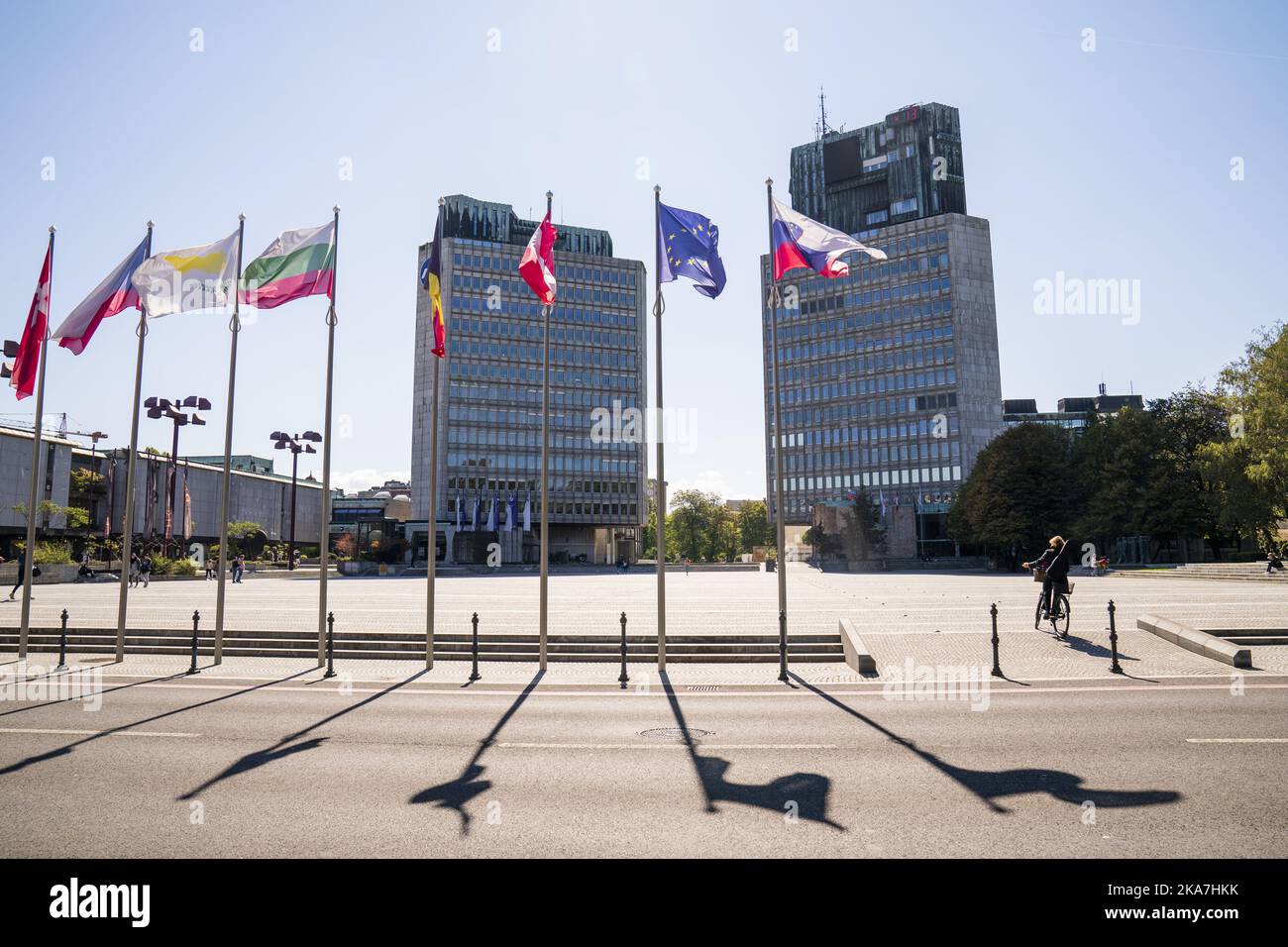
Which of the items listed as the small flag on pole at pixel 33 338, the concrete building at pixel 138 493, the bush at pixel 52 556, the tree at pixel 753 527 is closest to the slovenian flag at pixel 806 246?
the small flag on pole at pixel 33 338

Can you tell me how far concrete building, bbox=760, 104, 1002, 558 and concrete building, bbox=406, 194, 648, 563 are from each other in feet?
82.1

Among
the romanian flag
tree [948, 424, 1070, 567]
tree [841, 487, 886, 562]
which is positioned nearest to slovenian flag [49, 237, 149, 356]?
the romanian flag

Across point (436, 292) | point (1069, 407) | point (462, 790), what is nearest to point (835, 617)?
point (436, 292)

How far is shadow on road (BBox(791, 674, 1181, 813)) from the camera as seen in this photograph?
7.43 metres

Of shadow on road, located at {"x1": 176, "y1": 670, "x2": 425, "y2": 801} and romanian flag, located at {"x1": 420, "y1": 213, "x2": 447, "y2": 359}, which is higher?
romanian flag, located at {"x1": 420, "y1": 213, "x2": 447, "y2": 359}

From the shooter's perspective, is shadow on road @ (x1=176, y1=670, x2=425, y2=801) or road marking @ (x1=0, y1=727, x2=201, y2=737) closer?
shadow on road @ (x1=176, y1=670, x2=425, y2=801)

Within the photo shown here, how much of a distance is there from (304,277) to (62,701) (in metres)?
9.93

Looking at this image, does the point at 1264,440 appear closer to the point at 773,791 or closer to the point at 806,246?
the point at 806,246

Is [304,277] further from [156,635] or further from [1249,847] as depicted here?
[1249,847]

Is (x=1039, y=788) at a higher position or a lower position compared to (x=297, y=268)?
lower

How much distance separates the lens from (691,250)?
1648cm

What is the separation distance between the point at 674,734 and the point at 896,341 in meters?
111

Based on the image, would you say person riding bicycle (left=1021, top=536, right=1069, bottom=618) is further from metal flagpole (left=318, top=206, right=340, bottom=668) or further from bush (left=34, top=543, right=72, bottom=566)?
bush (left=34, top=543, right=72, bottom=566)
